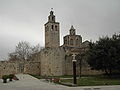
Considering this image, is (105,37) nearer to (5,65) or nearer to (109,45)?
(109,45)

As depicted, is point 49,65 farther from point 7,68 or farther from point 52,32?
point 52,32

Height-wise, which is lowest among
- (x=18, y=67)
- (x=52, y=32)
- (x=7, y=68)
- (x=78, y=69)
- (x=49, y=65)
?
(x=78, y=69)

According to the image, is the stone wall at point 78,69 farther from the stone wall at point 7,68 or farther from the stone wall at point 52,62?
the stone wall at point 7,68

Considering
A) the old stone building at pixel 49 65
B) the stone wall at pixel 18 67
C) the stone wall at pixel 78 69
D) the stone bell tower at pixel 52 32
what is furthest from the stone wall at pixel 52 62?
the stone bell tower at pixel 52 32

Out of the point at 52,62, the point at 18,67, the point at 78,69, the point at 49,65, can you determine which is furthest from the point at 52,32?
the point at 49,65

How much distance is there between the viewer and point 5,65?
4306cm

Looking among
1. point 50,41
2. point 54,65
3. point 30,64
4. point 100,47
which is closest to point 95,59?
point 100,47

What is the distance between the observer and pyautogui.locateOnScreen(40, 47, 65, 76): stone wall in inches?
1613

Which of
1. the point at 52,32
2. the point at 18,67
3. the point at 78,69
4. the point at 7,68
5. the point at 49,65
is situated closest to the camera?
the point at 49,65

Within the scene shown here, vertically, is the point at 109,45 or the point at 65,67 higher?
the point at 109,45

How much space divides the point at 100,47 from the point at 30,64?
17.3m

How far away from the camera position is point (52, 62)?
41094mm

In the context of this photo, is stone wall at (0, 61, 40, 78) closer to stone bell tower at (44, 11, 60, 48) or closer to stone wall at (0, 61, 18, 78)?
stone wall at (0, 61, 18, 78)

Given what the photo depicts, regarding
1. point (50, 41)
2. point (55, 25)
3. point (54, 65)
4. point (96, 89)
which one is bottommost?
point (96, 89)
